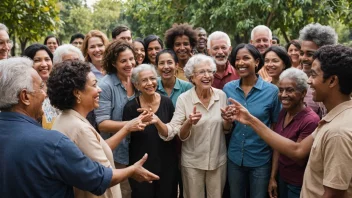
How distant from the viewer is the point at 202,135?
4.04 meters

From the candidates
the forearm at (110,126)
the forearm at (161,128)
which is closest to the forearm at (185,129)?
the forearm at (161,128)

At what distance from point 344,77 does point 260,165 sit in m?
1.70

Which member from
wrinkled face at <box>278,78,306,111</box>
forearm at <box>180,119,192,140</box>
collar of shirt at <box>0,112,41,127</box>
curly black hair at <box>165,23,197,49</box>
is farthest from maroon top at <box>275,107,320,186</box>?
collar of shirt at <box>0,112,41,127</box>

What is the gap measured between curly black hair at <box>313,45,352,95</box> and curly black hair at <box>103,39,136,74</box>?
2.36m

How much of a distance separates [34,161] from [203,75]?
2330mm

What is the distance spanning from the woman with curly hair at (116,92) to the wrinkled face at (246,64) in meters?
1.24

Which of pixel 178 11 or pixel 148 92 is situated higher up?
pixel 178 11

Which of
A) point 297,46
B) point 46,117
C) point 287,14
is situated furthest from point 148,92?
point 287,14

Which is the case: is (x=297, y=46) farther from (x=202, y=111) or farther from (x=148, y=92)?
(x=148, y=92)

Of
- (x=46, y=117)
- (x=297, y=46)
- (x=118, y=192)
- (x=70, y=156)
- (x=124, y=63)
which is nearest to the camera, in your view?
(x=70, y=156)

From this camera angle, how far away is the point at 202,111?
408cm

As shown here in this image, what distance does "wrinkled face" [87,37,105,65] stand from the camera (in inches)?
198

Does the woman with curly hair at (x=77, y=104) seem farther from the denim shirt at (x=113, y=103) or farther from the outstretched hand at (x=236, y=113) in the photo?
the outstretched hand at (x=236, y=113)

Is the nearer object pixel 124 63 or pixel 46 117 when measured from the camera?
pixel 46 117
